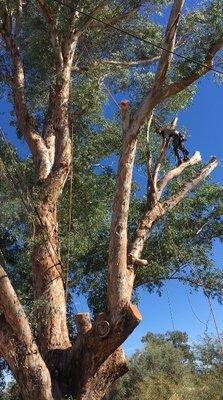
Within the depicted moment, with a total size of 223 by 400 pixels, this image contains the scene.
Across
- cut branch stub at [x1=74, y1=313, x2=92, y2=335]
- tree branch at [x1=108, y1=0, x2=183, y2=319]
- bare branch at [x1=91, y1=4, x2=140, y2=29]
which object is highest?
bare branch at [x1=91, y1=4, x2=140, y2=29]

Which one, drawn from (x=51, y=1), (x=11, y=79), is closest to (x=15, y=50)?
(x=11, y=79)

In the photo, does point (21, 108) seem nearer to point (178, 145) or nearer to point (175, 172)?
point (178, 145)

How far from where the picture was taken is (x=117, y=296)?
5699mm

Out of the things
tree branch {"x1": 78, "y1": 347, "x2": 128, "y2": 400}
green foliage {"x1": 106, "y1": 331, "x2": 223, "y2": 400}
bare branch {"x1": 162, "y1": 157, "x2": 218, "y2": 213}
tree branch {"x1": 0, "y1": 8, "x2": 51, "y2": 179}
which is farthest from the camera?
green foliage {"x1": 106, "y1": 331, "x2": 223, "y2": 400}

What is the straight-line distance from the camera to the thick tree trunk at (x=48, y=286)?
679cm

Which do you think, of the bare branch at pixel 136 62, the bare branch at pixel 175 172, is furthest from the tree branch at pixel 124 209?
the bare branch at pixel 136 62

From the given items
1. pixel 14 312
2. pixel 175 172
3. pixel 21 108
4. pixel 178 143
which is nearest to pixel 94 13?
pixel 21 108

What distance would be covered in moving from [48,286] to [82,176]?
4.09 m

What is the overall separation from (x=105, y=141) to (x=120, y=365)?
20.3 ft

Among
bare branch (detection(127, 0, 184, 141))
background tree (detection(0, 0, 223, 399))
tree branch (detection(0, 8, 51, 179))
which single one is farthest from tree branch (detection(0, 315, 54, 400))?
tree branch (detection(0, 8, 51, 179))

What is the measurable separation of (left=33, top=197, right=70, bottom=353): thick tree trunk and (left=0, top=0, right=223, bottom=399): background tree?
0.02m

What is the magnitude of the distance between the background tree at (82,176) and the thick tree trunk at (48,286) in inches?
0.7

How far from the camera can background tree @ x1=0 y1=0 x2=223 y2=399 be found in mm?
5855

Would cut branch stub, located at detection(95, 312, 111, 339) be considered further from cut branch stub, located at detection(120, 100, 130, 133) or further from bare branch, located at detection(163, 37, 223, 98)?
bare branch, located at detection(163, 37, 223, 98)
